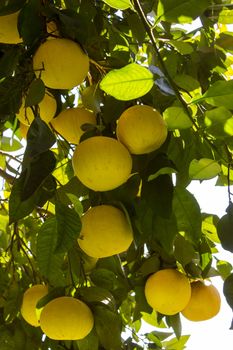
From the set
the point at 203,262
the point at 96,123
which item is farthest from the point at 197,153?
the point at 203,262

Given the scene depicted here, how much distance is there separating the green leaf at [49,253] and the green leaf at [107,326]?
0.13 meters

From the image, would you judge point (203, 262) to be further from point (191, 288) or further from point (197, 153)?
point (197, 153)

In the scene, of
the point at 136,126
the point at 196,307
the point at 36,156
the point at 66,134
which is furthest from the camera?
the point at 196,307

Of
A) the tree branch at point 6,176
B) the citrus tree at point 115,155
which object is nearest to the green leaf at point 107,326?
the citrus tree at point 115,155

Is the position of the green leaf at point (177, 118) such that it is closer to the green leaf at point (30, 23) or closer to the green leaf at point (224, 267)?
the green leaf at point (30, 23)

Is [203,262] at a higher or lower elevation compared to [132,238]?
lower

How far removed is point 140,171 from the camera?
1.24 meters

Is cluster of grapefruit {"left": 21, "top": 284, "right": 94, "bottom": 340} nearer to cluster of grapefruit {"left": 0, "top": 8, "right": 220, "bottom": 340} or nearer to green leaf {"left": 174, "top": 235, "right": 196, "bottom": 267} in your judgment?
cluster of grapefruit {"left": 0, "top": 8, "right": 220, "bottom": 340}

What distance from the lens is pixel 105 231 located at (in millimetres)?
1214

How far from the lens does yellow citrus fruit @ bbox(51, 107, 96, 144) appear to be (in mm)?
1368

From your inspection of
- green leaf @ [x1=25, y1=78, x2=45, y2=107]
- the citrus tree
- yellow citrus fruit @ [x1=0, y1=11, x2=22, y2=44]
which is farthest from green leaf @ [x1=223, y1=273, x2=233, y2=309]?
yellow citrus fruit @ [x1=0, y1=11, x2=22, y2=44]

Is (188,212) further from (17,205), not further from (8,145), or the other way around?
(8,145)

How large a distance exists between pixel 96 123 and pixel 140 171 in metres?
0.20

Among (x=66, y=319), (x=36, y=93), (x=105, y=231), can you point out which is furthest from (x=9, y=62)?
(x=66, y=319)
